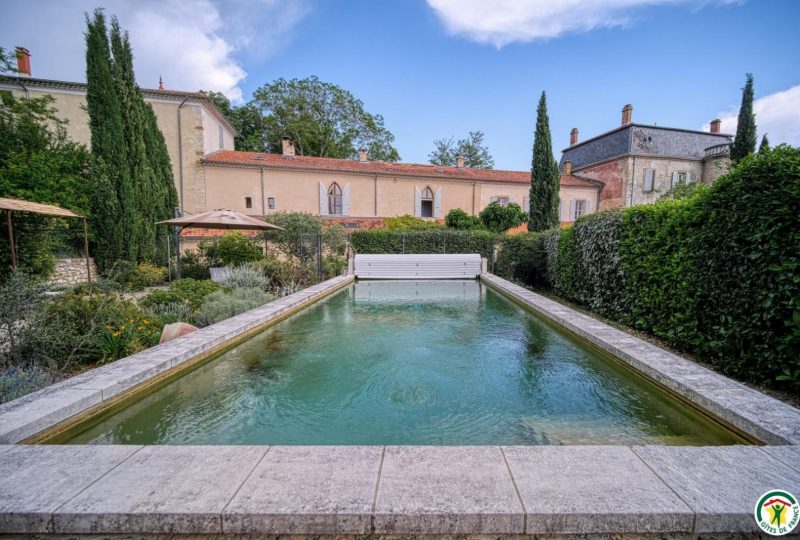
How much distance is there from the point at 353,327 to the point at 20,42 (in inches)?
884

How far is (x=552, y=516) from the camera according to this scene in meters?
1.43

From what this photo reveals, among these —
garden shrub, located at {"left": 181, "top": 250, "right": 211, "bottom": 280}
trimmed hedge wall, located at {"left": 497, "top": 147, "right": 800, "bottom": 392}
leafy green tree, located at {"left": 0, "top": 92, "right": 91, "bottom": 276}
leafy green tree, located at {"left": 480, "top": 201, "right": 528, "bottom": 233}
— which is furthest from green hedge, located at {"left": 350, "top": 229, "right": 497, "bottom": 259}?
leafy green tree, located at {"left": 0, "top": 92, "right": 91, "bottom": 276}

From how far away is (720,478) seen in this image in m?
1.67

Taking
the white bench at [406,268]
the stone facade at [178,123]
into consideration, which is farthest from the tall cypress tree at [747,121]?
the stone facade at [178,123]

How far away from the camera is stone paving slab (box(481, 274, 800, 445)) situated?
211 centimetres

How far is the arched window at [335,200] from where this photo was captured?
19.9 metres

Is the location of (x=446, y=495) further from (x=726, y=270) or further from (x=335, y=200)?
(x=335, y=200)

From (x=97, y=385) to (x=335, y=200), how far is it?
18101mm

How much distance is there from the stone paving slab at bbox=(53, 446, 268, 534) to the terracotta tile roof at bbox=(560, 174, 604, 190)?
24743 mm

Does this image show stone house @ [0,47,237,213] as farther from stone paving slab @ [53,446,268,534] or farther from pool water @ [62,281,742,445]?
stone paving slab @ [53,446,268,534]

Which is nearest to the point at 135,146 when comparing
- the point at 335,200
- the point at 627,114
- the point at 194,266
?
the point at 194,266

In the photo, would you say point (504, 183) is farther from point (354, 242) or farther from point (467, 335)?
point (467, 335)

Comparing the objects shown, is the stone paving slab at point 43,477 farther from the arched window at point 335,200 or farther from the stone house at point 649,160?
the stone house at point 649,160

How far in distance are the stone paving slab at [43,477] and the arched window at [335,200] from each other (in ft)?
60.9
